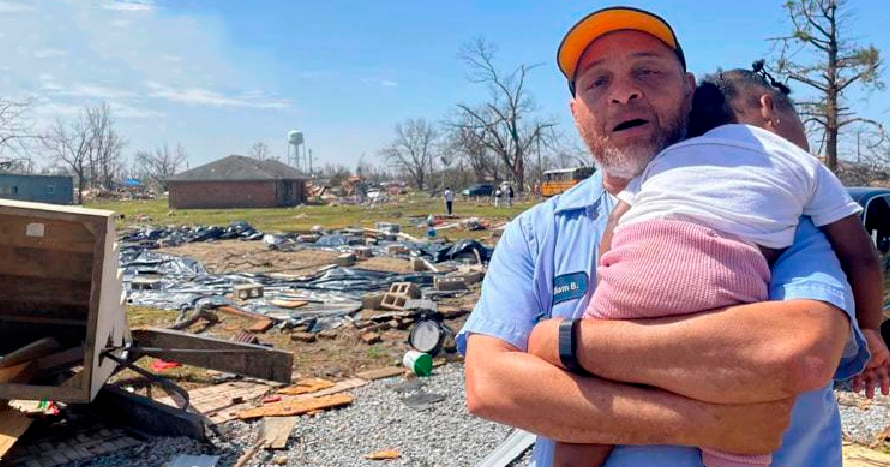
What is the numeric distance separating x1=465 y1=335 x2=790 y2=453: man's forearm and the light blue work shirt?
0.09 metres

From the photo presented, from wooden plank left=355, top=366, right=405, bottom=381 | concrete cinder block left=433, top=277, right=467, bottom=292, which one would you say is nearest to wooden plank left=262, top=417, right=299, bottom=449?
wooden plank left=355, top=366, right=405, bottom=381

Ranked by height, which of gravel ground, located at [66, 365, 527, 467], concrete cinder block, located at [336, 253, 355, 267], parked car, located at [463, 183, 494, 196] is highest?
parked car, located at [463, 183, 494, 196]

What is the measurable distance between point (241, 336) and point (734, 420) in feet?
30.3

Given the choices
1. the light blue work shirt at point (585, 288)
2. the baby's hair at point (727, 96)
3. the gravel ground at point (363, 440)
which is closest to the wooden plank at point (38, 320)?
the gravel ground at point (363, 440)

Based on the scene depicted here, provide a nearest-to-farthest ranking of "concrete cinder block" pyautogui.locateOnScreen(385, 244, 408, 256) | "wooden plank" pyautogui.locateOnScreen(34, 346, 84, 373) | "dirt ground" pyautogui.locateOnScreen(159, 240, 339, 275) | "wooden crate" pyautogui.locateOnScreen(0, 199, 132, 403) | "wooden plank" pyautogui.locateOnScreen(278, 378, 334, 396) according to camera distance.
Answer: "wooden crate" pyautogui.locateOnScreen(0, 199, 132, 403), "wooden plank" pyautogui.locateOnScreen(34, 346, 84, 373), "wooden plank" pyautogui.locateOnScreen(278, 378, 334, 396), "dirt ground" pyautogui.locateOnScreen(159, 240, 339, 275), "concrete cinder block" pyautogui.locateOnScreen(385, 244, 408, 256)

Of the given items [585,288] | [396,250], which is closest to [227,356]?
[585,288]

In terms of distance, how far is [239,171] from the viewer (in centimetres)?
5728

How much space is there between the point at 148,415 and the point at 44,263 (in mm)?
1688

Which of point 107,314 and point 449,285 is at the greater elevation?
point 107,314

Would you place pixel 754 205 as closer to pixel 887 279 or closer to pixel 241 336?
pixel 887 279

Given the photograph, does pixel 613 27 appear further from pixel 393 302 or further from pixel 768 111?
pixel 393 302

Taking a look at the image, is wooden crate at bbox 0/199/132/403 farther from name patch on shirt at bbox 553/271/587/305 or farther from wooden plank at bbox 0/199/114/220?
name patch on shirt at bbox 553/271/587/305

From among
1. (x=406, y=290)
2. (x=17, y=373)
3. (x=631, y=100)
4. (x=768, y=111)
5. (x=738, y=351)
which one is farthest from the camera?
(x=406, y=290)

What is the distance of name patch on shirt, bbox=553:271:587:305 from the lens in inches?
72.8
